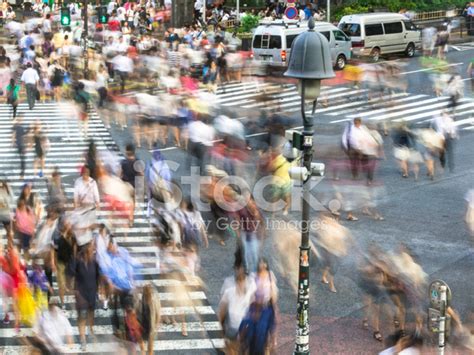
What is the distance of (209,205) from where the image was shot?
59.1 feet

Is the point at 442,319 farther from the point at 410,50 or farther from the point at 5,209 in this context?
the point at 410,50

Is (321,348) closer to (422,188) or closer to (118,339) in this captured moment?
(118,339)

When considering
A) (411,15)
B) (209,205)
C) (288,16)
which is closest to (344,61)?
(288,16)

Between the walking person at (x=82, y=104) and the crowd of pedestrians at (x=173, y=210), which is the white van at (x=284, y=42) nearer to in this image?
the crowd of pedestrians at (x=173, y=210)

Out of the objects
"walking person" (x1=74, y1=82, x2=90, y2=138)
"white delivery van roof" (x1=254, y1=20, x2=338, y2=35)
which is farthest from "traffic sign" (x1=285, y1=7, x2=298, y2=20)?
"walking person" (x1=74, y1=82, x2=90, y2=138)

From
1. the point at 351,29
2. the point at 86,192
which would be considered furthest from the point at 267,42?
the point at 86,192

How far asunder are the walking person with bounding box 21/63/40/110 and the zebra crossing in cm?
188

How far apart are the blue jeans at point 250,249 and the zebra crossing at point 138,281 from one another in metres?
1.06

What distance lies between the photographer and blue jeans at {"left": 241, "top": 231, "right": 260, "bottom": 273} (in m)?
13.7

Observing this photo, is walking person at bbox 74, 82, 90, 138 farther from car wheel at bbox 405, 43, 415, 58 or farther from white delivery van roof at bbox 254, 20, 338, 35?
car wheel at bbox 405, 43, 415, 58

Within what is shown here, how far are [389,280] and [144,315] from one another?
350 cm

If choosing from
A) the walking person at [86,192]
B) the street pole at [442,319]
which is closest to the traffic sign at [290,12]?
the walking person at [86,192]

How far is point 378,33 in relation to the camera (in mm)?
40156

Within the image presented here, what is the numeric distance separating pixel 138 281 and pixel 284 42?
23.3 meters
